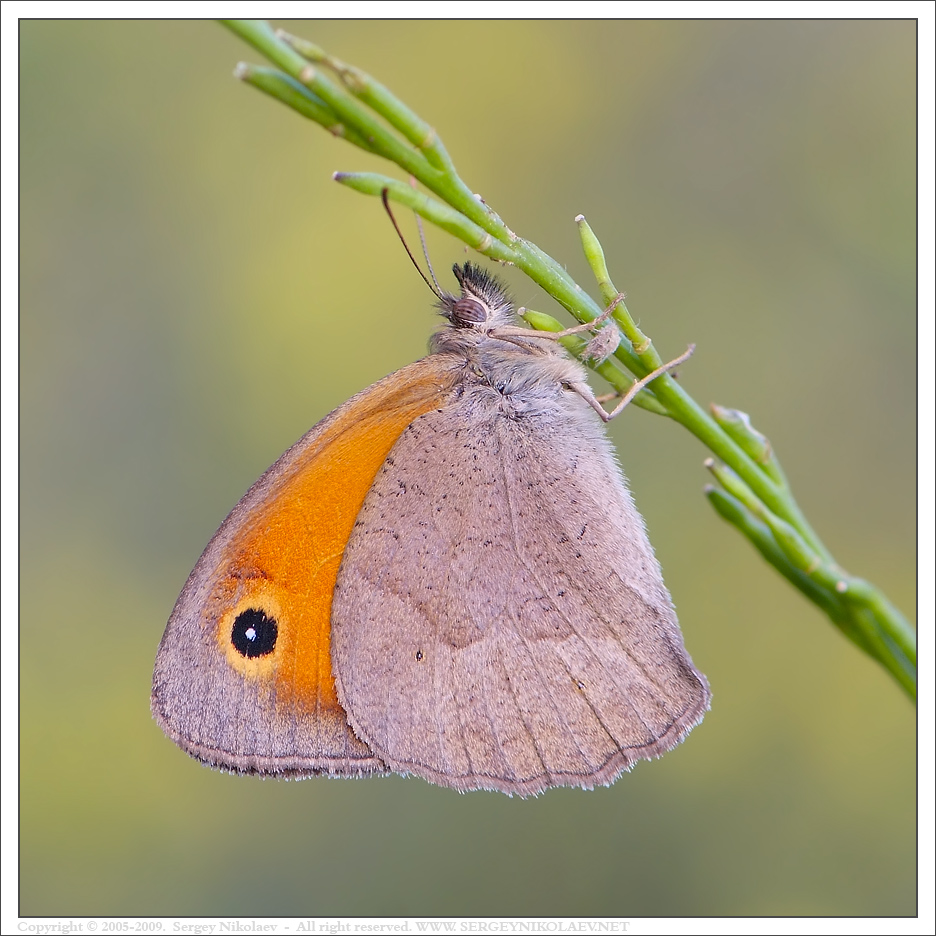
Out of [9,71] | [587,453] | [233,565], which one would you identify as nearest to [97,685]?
[233,565]

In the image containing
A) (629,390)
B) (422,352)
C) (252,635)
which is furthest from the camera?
(422,352)

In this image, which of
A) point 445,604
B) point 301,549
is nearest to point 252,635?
point 301,549

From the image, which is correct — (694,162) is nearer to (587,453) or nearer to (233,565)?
(587,453)

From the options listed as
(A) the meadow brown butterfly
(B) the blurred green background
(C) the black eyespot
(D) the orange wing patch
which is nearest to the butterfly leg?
(A) the meadow brown butterfly

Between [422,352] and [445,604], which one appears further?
[422,352]

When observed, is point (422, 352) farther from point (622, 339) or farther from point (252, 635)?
point (622, 339)

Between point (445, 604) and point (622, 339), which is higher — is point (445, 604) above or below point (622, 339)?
below
